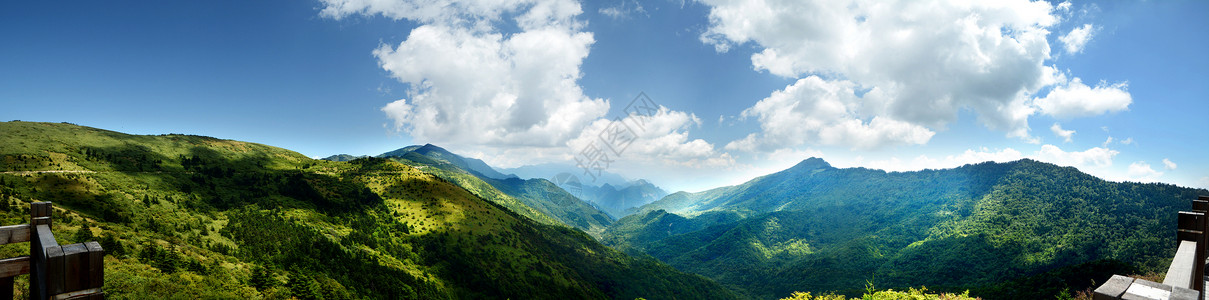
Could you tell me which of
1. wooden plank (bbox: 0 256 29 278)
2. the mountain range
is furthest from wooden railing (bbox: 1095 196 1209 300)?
the mountain range

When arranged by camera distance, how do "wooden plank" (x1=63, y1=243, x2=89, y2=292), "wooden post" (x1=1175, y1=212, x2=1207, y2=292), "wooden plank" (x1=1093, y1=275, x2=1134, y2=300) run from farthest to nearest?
"wooden post" (x1=1175, y1=212, x2=1207, y2=292), "wooden plank" (x1=63, y1=243, x2=89, y2=292), "wooden plank" (x1=1093, y1=275, x2=1134, y2=300)

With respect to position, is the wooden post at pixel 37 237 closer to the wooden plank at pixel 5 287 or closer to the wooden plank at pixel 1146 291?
the wooden plank at pixel 5 287

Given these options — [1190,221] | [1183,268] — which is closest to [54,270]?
[1183,268]

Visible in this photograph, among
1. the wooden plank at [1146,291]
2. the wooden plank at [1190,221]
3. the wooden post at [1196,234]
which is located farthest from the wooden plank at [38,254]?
the wooden plank at [1190,221]

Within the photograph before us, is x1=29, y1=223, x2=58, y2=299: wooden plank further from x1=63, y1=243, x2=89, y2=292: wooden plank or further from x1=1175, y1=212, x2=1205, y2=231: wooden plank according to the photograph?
x1=1175, y1=212, x2=1205, y2=231: wooden plank

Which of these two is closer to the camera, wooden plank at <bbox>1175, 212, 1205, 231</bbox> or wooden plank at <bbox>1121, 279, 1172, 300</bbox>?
wooden plank at <bbox>1121, 279, 1172, 300</bbox>

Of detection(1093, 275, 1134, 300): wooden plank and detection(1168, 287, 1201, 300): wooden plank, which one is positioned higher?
detection(1093, 275, 1134, 300): wooden plank
